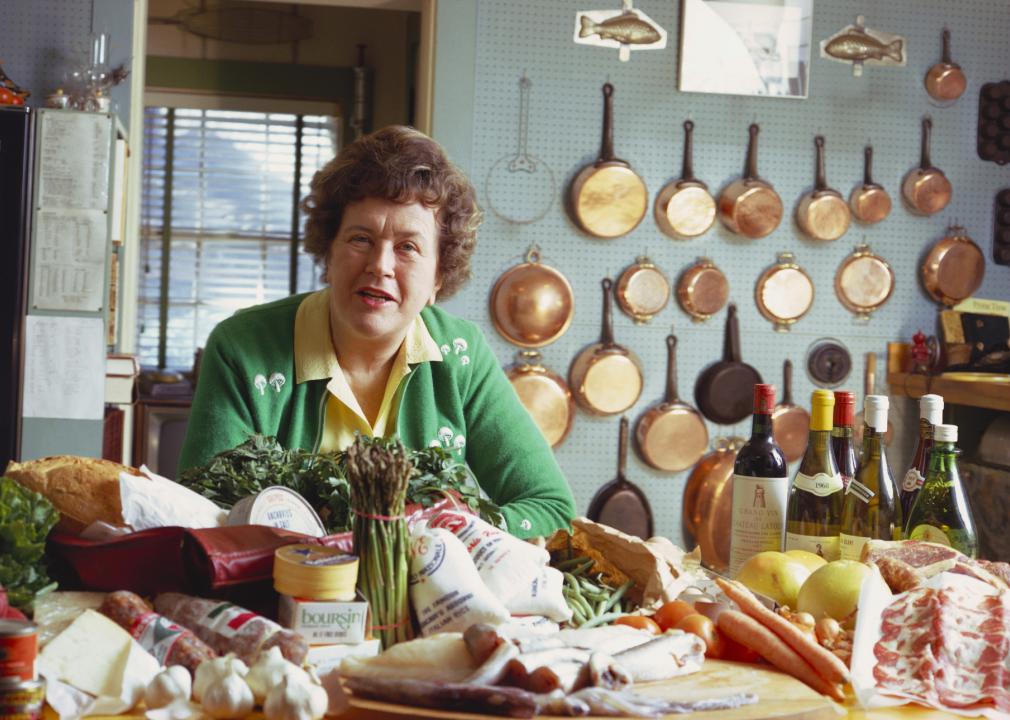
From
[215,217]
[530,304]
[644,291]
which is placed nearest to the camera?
[530,304]

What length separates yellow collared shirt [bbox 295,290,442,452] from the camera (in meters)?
2.13

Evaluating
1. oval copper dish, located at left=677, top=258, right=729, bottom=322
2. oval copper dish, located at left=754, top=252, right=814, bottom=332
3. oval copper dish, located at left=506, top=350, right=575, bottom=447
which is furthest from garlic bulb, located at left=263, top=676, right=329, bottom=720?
oval copper dish, located at left=754, top=252, right=814, bottom=332

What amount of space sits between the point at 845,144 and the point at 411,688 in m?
3.72

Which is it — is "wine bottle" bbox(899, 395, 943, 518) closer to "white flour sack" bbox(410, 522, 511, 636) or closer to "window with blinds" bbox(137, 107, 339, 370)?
"white flour sack" bbox(410, 522, 511, 636)

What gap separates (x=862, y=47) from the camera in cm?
419

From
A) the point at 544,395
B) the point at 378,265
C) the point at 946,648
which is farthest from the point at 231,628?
the point at 544,395

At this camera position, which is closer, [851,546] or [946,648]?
[946,648]

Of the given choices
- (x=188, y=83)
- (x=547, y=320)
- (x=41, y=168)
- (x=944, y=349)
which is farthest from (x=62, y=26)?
(x=944, y=349)

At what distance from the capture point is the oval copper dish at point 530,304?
403 centimetres

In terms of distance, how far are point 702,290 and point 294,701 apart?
3.34 meters

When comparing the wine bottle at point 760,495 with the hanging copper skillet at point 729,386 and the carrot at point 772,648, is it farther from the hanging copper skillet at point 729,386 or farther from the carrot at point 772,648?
the hanging copper skillet at point 729,386

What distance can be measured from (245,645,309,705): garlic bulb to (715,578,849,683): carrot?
535mm

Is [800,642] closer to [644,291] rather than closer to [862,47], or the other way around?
[644,291]

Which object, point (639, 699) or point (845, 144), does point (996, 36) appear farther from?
point (639, 699)
